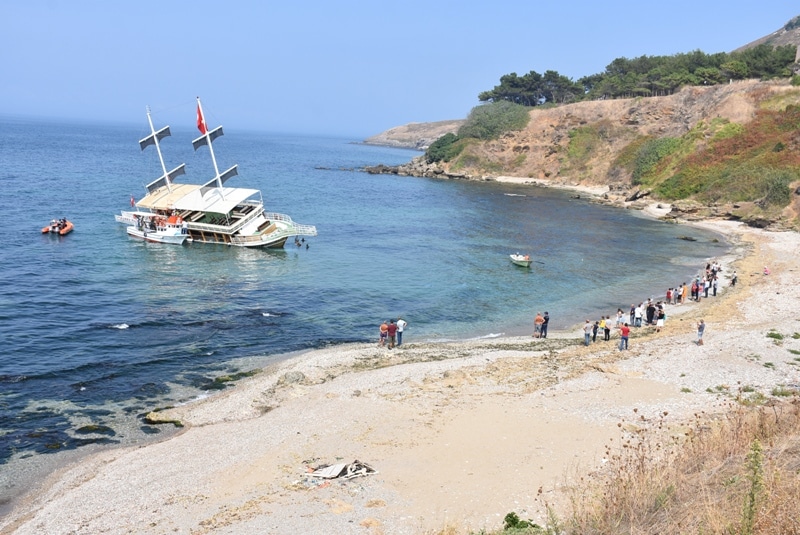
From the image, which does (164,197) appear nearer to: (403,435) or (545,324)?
(545,324)

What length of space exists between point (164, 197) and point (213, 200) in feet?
17.5

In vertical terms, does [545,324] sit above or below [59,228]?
below

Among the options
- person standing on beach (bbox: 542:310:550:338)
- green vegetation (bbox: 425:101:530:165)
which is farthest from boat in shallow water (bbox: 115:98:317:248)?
green vegetation (bbox: 425:101:530:165)

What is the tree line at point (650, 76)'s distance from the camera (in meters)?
113

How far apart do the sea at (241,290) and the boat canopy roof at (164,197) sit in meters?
3.74

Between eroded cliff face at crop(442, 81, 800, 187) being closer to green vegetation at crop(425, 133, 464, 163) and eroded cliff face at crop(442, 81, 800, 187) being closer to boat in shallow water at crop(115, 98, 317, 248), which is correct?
green vegetation at crop(425, 133, 464, 163)

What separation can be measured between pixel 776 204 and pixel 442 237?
37.3m

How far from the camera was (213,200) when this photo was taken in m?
57.3

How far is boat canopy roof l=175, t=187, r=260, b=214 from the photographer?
5594 centimetres

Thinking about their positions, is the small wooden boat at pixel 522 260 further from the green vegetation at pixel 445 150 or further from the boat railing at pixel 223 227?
the green vegetation at pixel 445 150

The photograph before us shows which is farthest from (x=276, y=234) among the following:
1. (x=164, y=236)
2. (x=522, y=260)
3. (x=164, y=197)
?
(x=522, y=260)

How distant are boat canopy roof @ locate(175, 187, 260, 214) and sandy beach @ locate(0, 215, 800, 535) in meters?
29.3

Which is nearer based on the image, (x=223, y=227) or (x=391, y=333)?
(x=391, y=333)

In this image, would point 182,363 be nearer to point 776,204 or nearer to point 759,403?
point 759,403
